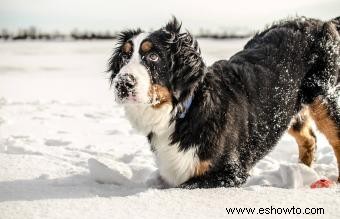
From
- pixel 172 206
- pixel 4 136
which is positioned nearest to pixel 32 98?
pixel 4 136

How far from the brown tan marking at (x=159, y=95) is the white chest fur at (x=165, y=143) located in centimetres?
4

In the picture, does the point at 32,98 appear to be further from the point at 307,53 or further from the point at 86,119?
the point at 307,53

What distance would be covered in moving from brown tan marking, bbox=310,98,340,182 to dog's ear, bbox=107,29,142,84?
2.07m

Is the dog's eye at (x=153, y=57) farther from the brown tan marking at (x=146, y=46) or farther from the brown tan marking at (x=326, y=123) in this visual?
the brown tan marking at (x=326, y=123)

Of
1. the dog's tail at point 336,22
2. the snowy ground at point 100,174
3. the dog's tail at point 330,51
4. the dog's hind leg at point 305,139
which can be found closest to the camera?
the snowy ground at point 100,174

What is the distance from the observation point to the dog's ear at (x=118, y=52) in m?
4.48

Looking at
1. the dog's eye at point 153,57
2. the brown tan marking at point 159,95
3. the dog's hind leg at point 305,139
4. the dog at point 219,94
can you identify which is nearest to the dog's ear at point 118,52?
the dog at point 219,94

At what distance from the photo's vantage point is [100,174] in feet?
13.4

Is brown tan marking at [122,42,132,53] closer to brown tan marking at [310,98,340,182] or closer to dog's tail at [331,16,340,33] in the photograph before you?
brown tan marking at [310,98,340,182]

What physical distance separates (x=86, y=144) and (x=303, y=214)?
393 centimetres

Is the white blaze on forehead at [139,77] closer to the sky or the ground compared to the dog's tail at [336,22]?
closer to the ground

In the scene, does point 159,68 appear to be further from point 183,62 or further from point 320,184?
point 320,184

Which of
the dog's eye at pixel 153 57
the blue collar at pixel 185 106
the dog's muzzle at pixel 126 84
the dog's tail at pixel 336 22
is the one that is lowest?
the blue collar at pixel 185 106

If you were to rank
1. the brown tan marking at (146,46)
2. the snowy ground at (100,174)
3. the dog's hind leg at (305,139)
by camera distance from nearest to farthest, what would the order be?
the snowy ground at (100,174) < the brown tan marking at (146,46) < the dog's hind leg at (305,139)
